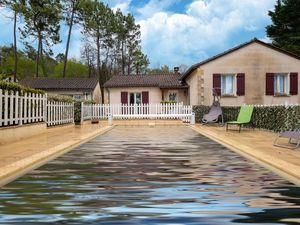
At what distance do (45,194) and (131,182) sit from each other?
1.46 meters

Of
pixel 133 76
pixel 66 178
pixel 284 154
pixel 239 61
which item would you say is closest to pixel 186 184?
pixel 66 178

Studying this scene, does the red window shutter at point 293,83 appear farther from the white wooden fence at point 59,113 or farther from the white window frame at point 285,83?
the white wooden fence at point 59,113

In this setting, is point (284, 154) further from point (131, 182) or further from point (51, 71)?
point (51, 71)

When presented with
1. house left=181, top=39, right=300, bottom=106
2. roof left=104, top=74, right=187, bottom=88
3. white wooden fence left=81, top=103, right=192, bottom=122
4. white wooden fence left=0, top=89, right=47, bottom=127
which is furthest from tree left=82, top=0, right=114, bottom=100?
white wooden fence left=0, top=89, right=47, bottom=127

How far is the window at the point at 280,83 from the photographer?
35375 millimetres

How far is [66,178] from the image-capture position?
796 cm

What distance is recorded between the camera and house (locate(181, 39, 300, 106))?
3494 cm

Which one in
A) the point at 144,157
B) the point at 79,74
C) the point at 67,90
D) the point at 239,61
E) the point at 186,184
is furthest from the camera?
the point at 79,74

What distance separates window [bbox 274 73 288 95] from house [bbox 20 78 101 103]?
2208 cm

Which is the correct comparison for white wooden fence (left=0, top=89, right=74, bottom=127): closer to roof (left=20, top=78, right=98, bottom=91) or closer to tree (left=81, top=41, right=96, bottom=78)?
roof (left=20, top=78, right=98, bottom=91)

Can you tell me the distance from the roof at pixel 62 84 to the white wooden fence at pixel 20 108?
30443 mm

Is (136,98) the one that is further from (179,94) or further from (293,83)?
(293,83)

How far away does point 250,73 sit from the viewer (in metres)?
35.1

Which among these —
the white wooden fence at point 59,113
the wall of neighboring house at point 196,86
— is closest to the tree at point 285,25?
the wall of neighboring house at point 196,86
